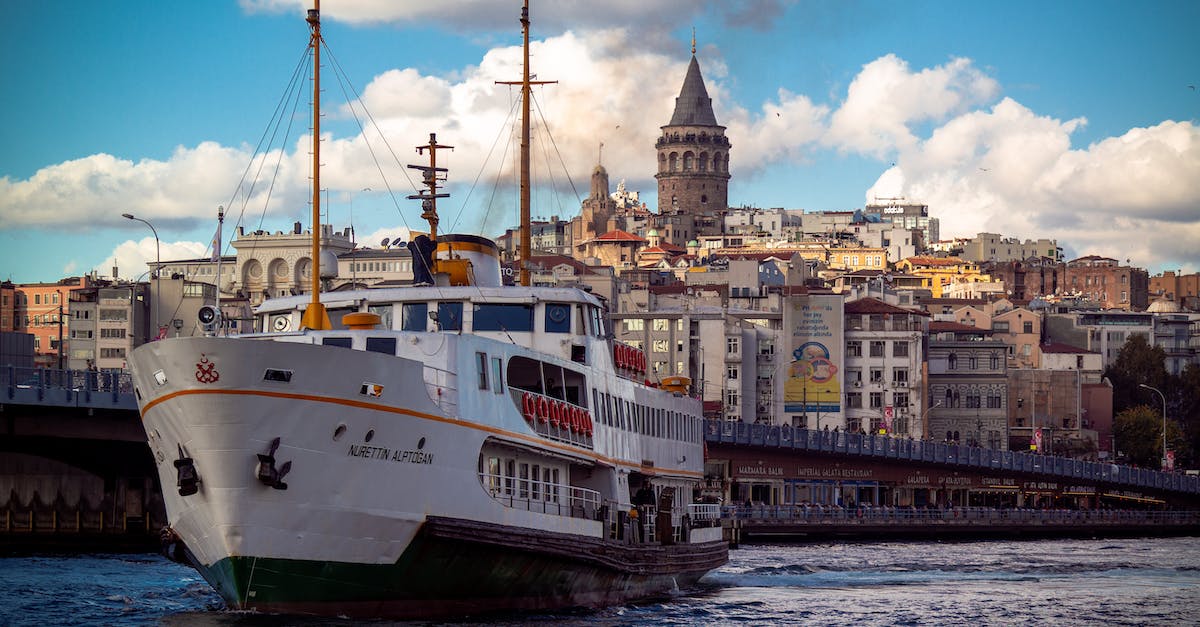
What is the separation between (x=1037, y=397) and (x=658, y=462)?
10126 centimetres

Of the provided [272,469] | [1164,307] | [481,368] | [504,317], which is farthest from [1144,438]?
[272,469]

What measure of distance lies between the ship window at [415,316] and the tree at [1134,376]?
123 meters

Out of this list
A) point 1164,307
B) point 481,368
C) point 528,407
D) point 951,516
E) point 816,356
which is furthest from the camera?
point 1164,307

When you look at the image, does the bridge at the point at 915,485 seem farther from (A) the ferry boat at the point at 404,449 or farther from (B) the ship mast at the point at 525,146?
(A) the ferry boat at the point at 404,449

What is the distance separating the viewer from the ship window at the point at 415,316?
3662 cm

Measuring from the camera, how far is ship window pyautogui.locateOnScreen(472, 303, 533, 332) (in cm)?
3769

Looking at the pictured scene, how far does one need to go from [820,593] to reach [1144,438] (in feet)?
289

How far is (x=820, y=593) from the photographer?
4988 centimetres

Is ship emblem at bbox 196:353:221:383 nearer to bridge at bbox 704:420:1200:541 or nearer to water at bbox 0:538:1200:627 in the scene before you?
water at bbox 0:538:1200:627

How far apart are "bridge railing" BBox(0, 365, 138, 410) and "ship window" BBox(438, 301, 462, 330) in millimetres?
25211

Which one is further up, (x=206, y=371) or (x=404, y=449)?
(x=206, y=371)

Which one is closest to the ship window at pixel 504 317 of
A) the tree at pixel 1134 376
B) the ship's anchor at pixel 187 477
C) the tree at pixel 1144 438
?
the ship's anchor at pixel 187 477

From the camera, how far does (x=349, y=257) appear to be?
144 meters

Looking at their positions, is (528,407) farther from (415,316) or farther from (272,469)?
(272,469)
